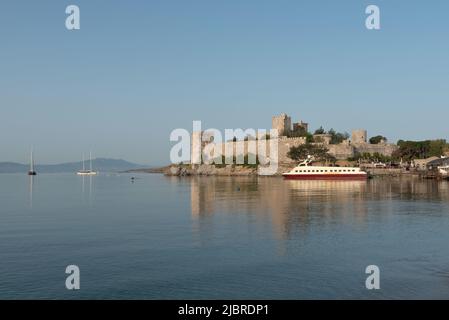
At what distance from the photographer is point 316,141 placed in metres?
158

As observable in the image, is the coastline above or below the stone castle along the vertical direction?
below

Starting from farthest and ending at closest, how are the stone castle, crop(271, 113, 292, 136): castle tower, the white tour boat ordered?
crop(271, 113, 292, 136): castle tower
the stone castle
the white tour boat

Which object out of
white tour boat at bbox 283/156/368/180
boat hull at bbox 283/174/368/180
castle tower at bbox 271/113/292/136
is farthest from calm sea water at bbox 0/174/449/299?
castle tower at bbox 271/113/292/136

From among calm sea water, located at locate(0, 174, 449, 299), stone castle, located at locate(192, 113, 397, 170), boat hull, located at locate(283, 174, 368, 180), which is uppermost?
stone castle, located at locate(192, 113, 397, 170)

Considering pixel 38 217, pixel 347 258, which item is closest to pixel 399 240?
pixel 347 258

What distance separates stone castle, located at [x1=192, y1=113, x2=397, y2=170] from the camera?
15338 centimetres

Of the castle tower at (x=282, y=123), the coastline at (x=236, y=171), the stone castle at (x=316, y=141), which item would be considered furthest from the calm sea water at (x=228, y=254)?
the castle tower at (x=282, y=123)

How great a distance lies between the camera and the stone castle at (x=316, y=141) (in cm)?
15338

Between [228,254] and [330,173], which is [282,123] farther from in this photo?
[228,254]

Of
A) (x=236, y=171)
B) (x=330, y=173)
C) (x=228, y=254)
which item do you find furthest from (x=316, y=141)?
(x=228, y=254)

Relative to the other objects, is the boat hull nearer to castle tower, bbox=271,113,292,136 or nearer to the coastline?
the coastline

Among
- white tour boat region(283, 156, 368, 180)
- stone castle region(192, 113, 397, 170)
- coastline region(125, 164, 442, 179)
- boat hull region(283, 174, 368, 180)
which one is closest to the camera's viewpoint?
boat hull region(283, 174, 368, 180)
